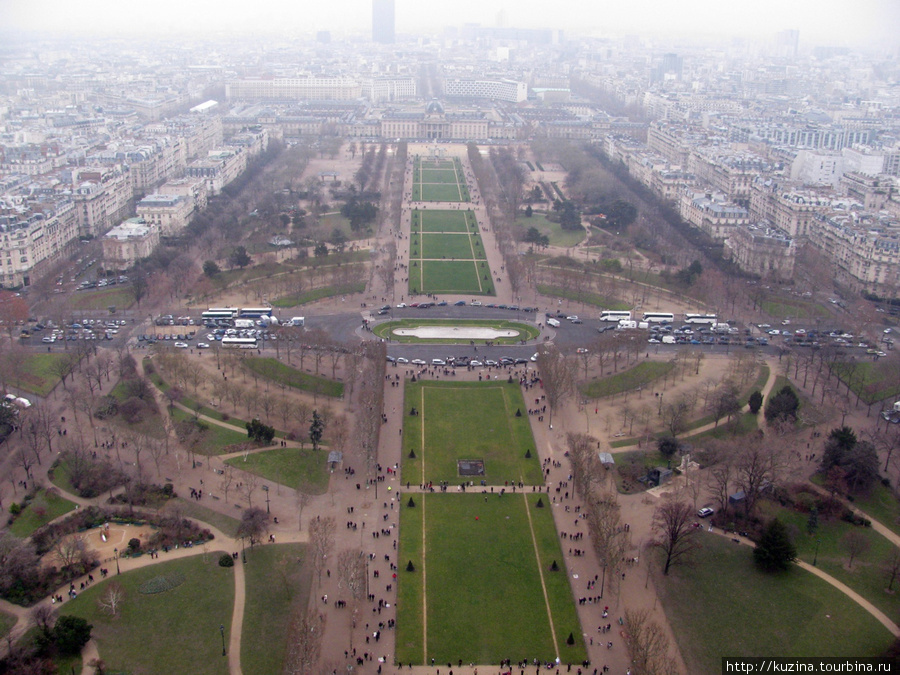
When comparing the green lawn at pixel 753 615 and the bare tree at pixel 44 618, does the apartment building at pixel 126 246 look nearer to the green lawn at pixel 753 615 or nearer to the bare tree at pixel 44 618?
the bare tree at pixel 44 618

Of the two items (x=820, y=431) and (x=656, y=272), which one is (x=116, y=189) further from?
(x=820, y=431)

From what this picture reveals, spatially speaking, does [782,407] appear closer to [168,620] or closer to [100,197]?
[168,620]

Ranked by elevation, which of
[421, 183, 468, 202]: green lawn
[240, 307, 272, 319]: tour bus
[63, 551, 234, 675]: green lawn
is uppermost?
[421, 183, 468, 202]: green lawn

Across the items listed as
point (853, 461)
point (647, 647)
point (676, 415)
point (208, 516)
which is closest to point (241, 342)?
point (208, 516)

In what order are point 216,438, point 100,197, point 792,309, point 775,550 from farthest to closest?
point 100,197
point 792,309
point 216,438
point 775,550

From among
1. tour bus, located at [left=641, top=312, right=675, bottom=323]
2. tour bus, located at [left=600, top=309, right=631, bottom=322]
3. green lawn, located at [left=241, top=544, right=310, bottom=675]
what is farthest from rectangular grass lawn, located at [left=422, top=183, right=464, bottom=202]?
green lawn, located at [left=241, top=544, right=310, bottom=675]

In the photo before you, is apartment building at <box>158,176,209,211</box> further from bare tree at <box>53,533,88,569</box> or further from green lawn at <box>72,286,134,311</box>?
bare tree at <box>53,533,88,569</box>
